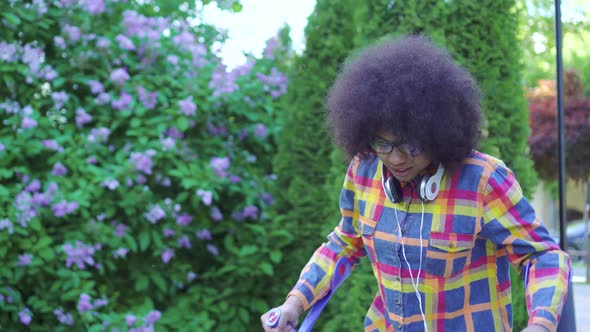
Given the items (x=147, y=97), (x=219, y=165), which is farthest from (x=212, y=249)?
(x=147, y=97)

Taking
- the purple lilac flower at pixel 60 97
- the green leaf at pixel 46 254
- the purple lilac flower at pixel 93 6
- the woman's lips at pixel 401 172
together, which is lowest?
the woman's lips at pixel 401 172

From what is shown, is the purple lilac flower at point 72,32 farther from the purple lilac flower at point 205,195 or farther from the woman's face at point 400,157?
the woman's face at point 400,157

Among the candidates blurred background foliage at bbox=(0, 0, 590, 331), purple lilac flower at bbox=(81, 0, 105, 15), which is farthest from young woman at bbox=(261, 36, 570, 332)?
purple lilac flower at bbox=(81, 0, 105, 15)

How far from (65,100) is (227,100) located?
100 centimetres

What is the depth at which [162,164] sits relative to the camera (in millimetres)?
4695

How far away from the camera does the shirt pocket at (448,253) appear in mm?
1905

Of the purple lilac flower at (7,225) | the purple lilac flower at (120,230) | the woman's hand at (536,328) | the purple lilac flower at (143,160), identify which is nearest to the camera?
the woman's hand at (536,328)

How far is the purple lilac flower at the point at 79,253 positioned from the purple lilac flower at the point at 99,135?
2.05ft

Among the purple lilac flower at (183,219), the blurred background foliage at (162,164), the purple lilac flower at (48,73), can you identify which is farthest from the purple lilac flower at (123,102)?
the purple lilac flower at (183,219)

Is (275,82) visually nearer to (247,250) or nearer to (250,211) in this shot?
(250,211)

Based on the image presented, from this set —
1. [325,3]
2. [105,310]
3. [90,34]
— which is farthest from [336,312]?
[90,34]

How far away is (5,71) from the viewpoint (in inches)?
182

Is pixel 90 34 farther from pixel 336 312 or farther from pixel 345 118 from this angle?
pixel 345 118

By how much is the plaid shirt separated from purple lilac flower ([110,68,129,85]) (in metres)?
2.95
